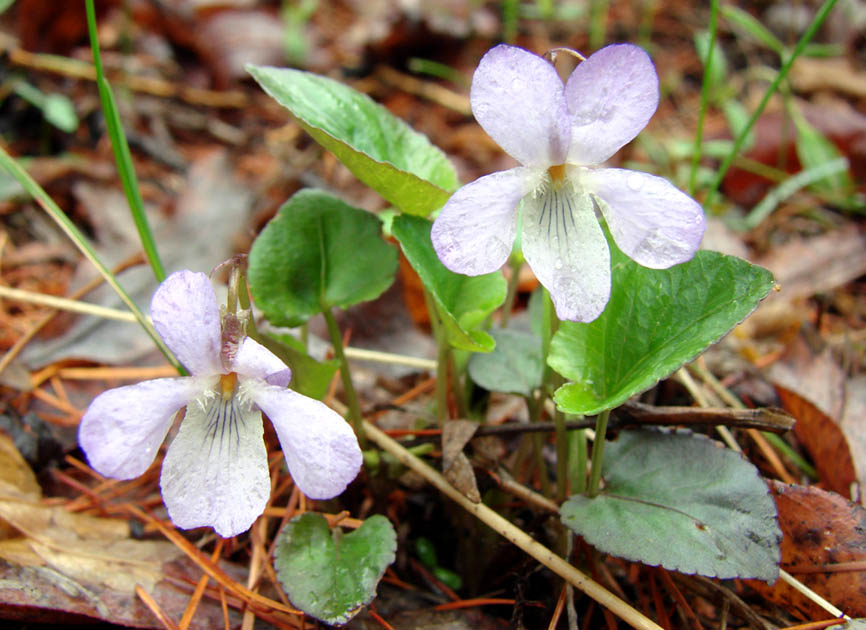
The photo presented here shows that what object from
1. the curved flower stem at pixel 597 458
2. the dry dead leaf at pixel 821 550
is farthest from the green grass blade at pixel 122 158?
the dry dead leaf at pixel 821 550

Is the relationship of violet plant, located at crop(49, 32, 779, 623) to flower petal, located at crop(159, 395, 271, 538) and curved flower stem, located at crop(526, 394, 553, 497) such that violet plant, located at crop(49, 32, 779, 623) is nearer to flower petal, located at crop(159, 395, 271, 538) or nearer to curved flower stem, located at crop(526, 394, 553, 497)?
flower petal, located at crop(159, 395, 271, 538)

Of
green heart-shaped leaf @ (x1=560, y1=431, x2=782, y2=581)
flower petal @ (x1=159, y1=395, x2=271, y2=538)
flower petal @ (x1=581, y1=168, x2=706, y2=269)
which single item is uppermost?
flower petal @ (x1=581, y1=168, x2=706, y2=269)

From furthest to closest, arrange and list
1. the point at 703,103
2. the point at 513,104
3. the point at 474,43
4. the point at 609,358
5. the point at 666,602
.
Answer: the point at 474,43 < the point at 703,103 < the point at 666,602 < the point at 609,358 < the point at 513,104

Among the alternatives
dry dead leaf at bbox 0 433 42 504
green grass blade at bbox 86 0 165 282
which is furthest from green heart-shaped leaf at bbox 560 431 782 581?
dry dead leaf at bbox 0 433 42 504

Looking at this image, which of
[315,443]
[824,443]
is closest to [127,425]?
[315,443]

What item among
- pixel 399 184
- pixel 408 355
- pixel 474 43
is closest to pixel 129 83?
pixel 474 43

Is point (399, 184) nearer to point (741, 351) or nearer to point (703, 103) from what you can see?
point (703, 103)

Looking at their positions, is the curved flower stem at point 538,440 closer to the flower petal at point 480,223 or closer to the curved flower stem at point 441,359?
the curved flower stem at point 441,359
